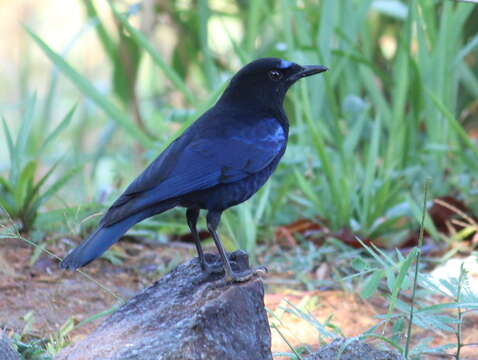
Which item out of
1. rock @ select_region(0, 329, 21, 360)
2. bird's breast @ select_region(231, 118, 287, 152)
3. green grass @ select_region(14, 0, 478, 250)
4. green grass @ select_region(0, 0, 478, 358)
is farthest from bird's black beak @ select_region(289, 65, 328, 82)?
rock @ select_region(0, 329, 21, 360)

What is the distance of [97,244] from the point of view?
2951 mm

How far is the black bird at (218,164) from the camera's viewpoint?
3.10m

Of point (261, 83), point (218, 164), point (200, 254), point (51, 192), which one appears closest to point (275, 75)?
point (261, 83)

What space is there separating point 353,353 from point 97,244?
0.93 meters

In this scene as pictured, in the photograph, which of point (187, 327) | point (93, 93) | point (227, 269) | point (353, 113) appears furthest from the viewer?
point (353, 113)

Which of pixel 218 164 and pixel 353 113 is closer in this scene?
pixel 218 164

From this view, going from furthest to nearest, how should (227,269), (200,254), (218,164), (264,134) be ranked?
(264,134), (218,164), (200,254), (227,269)

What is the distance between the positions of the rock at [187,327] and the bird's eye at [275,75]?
118 centimetres

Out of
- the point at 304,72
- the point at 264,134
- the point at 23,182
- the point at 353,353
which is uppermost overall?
→ the point at 304,72

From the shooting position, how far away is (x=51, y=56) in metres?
4.46

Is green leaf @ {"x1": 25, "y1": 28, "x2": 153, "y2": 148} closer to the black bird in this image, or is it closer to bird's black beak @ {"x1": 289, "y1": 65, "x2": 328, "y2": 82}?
the black bird

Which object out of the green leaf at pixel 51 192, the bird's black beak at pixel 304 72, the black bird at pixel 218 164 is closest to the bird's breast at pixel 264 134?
the black bird at pixel 218 164

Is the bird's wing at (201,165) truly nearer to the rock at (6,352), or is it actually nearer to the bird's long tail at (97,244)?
the bird's long tail at (97,244)

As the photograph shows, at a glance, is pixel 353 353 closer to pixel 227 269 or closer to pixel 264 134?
pixel 227 269
